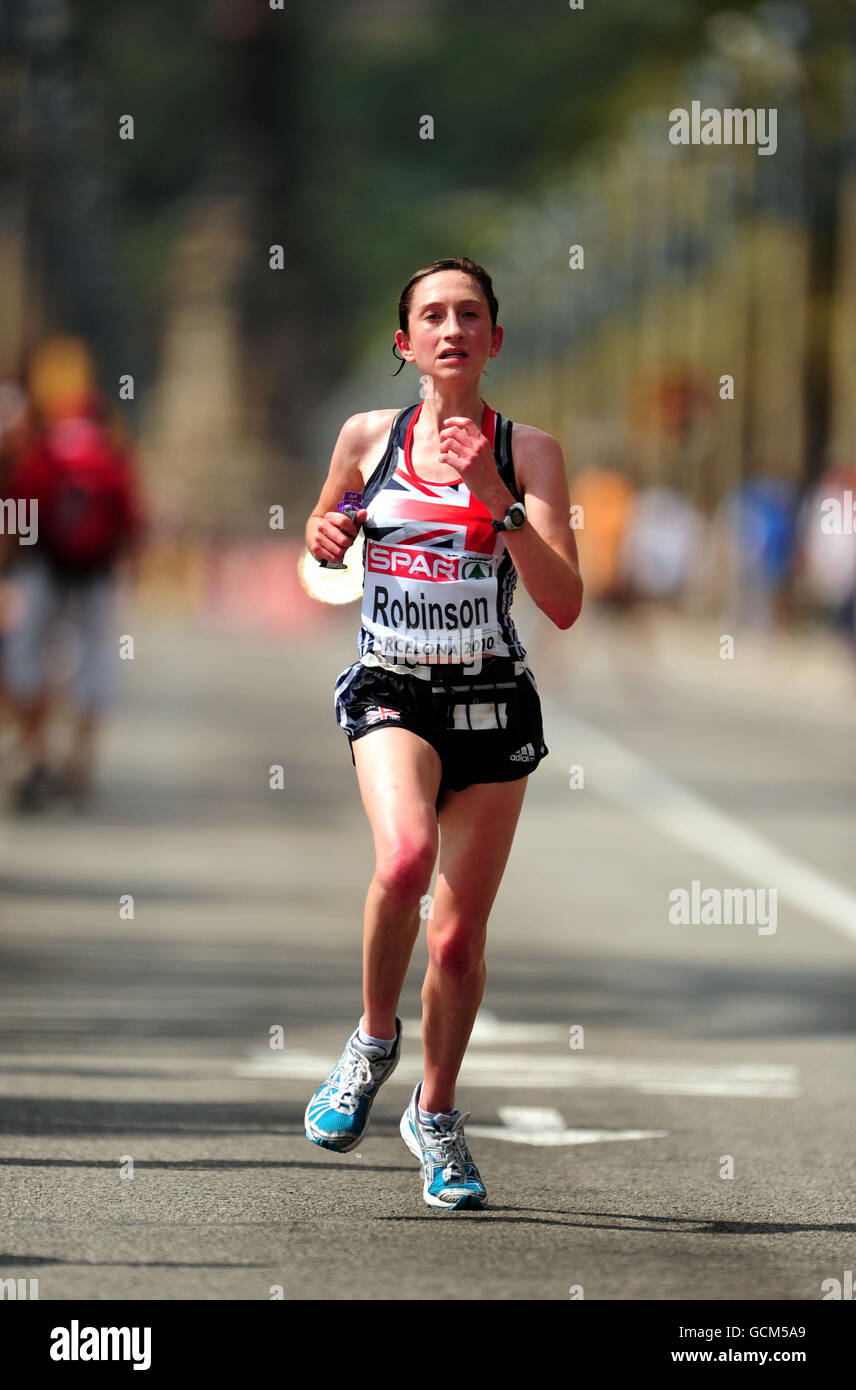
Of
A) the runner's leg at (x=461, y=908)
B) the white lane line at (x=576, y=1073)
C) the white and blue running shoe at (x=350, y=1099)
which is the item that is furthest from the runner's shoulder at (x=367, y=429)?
the white lane line at (x=576, y=1073)

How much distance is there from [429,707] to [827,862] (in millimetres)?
8557

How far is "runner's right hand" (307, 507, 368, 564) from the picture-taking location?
6.31 m

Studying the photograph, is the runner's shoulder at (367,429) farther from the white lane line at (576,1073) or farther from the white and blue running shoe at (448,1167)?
the white lane line at (576,1073)

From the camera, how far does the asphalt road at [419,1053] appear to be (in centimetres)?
609

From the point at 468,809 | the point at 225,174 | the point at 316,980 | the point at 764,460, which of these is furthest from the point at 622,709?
the point at 225,174

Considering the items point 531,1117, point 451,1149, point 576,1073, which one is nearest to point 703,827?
point 576,1073

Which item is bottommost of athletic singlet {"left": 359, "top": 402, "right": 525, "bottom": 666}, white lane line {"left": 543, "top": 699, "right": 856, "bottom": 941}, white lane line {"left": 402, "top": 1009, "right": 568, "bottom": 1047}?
white lane line {"left": 402, "top": 1009, "right": 568, "bottom": 1047}

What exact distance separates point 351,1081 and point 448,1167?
27cm

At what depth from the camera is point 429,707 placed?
6.44 meters

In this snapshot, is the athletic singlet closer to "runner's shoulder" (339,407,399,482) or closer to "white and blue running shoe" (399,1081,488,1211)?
"runner's shoulder" (339,407,399,482)

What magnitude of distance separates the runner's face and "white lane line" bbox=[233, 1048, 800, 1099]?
2691 millimetres

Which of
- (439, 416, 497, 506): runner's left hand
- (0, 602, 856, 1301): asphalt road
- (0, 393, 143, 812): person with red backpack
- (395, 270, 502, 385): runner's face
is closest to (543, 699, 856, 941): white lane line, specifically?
(0, 602, 856, 1301): asphalt road

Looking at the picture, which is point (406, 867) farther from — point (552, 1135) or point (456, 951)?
point (552, 1135)

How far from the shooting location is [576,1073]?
28.8 feet
